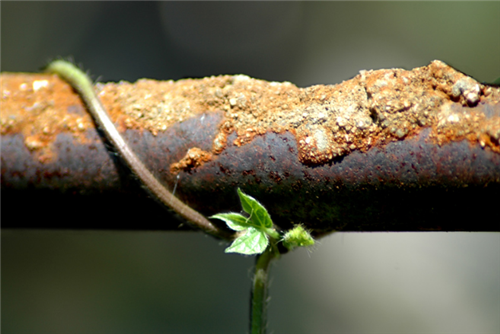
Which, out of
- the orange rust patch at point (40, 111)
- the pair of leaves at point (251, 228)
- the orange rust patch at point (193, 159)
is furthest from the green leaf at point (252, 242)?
the orange rust patch at point (40, 111)

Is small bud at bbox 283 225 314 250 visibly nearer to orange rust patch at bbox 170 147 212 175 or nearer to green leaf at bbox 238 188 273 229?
green leaf at bbox 238 188 273 229

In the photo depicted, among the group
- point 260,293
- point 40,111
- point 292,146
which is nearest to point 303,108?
point 292,146

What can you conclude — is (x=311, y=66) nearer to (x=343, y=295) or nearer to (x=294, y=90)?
(x=343, y=295)

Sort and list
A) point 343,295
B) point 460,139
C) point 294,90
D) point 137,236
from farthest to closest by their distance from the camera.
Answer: point 137,236, point 343,295, point 294,90, point 460,139

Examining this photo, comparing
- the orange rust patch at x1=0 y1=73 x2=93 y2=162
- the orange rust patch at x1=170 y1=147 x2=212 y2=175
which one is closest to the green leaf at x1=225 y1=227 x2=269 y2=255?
the orange rust patch at x1=170 y1=147 x2=212 y2=175

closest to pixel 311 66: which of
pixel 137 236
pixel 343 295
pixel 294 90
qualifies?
pixel 343 295

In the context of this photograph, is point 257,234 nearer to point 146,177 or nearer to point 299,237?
point 299,237

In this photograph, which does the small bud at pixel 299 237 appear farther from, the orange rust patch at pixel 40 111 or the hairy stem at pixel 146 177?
the orange rust patch at pixel 40 111
